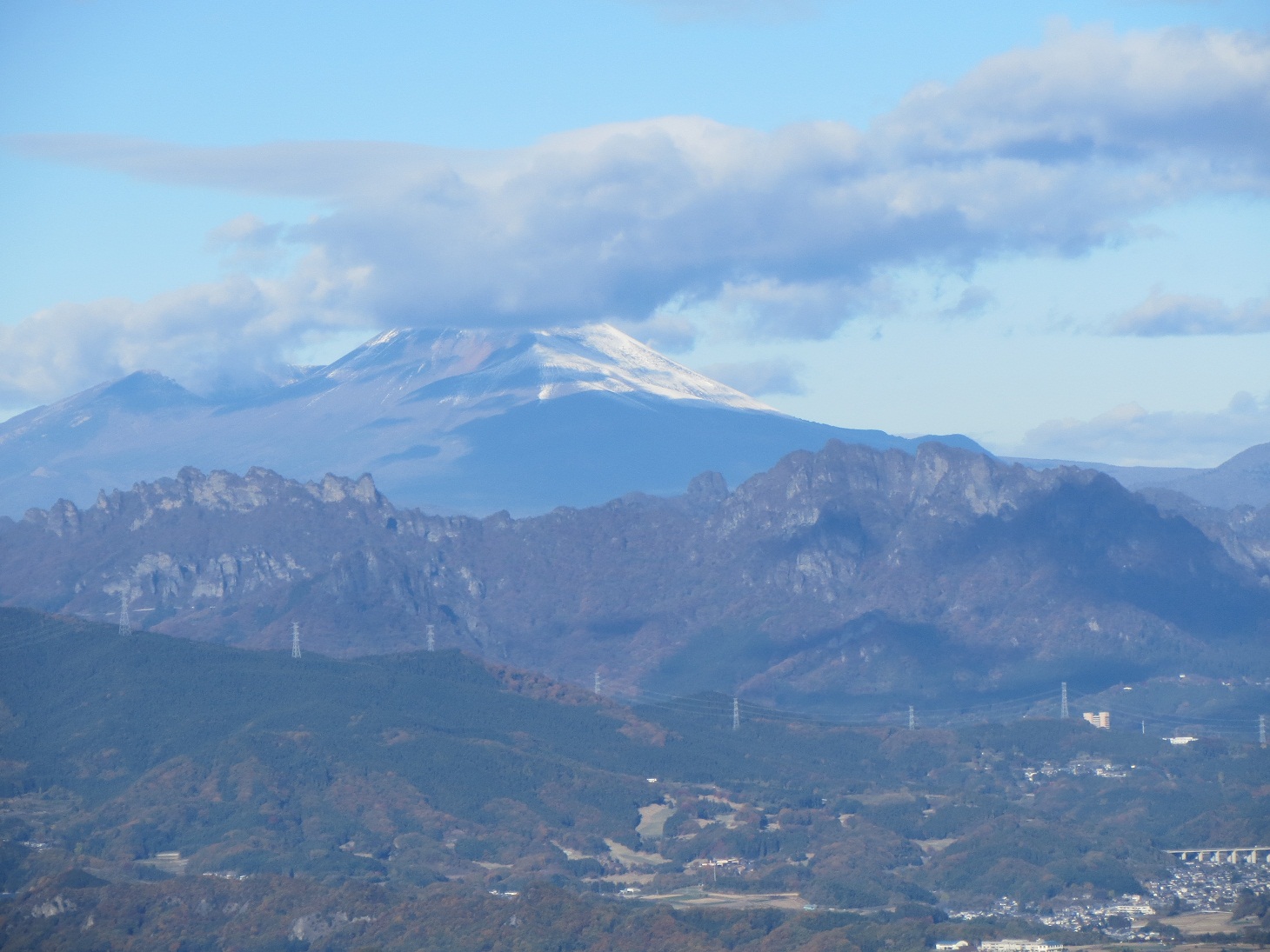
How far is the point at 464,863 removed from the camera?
542 ft

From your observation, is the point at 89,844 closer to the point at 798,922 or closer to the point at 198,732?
the point at 198,732

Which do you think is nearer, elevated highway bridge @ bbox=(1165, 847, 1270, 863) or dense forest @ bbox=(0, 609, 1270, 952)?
dense forest @ bbox=(0, 609, 1270, 952)

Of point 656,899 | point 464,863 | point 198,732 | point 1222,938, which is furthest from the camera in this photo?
point 198,732

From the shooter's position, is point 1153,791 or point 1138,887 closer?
point 1138,887

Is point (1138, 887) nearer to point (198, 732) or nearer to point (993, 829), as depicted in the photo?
point (993, 829)

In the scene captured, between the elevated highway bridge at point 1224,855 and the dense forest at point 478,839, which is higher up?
the dense forest at point 478,839

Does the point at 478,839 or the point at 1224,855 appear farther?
the point at 478,839

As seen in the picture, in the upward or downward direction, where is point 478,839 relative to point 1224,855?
upward

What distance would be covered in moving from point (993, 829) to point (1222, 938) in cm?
3755

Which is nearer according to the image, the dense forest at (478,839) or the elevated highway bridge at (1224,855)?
the dense forest at (478,839)

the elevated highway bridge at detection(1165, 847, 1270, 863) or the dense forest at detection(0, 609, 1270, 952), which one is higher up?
the dense forest at detection(0, 609, 1270, 952)

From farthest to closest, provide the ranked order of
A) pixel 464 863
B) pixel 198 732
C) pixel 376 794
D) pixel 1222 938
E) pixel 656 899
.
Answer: pixel 198 732 → pixel 376 794 → pixel 464 863 → pixel 656 899 → pixel 1222 938

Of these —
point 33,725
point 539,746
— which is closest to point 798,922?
point 539,746

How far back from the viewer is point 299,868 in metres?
159
